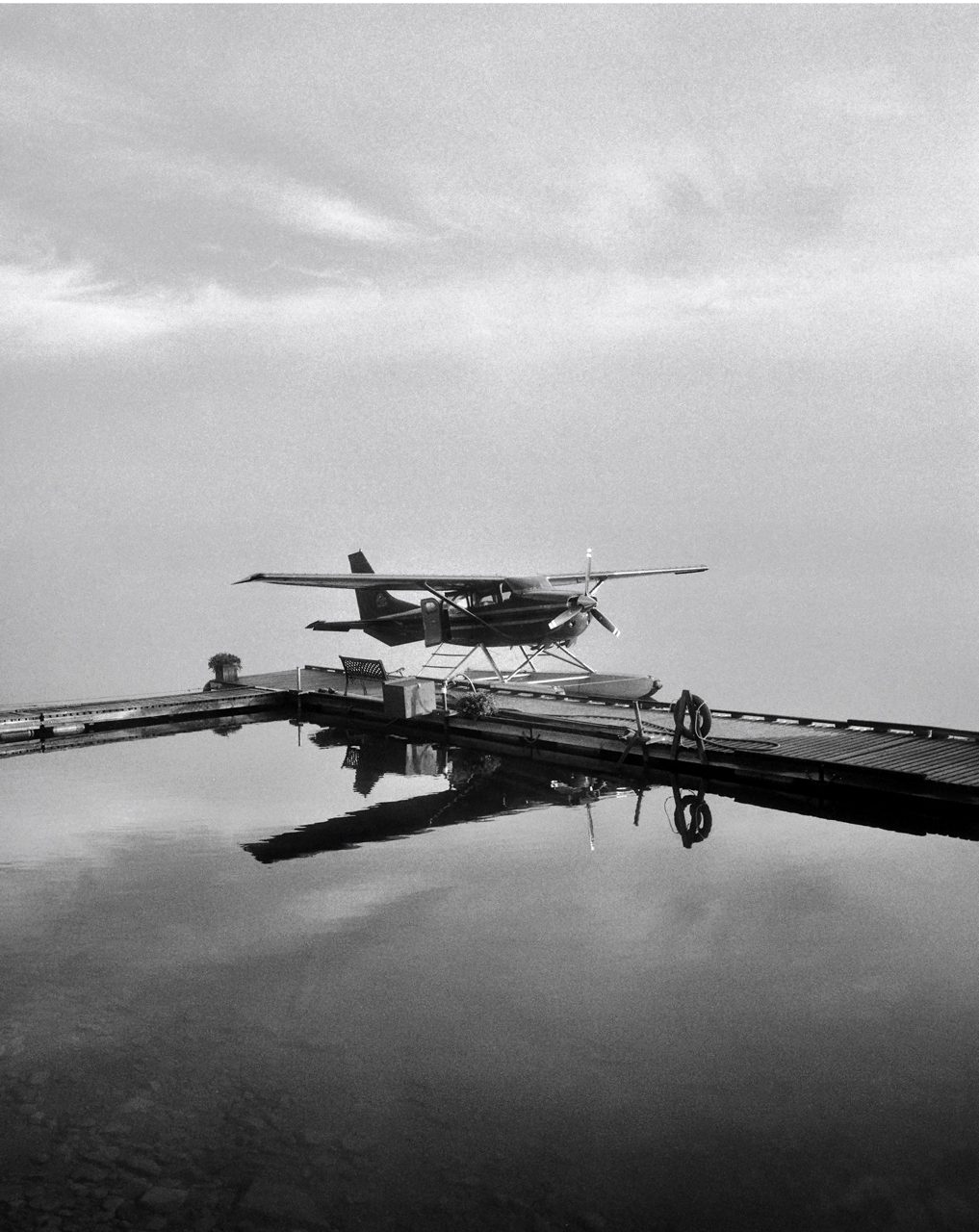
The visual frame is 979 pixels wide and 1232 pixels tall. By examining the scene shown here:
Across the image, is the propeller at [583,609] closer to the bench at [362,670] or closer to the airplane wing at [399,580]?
the airplane wing at [399,580]

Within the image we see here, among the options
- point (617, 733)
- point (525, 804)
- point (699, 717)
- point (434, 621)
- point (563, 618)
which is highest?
point (434, 621)

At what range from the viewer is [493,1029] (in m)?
6.10

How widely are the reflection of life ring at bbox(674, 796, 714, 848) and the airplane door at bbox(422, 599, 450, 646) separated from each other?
8.19 metres

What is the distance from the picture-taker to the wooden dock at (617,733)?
11547 mm

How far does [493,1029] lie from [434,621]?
1376 centimetres

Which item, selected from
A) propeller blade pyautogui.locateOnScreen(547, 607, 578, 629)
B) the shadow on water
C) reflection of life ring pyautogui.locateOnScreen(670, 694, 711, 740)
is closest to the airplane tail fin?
propeller blade pyautogui.locateOnScreen(547, 607, 578, 629)

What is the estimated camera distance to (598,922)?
8164 mm

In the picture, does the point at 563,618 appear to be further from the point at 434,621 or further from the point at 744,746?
the point at 744,746

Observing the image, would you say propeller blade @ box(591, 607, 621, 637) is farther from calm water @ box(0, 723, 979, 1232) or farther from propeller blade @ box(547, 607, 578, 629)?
calm water @ box(0, 723, 979, 1232)

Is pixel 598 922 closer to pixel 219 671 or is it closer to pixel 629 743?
pixel 629 743

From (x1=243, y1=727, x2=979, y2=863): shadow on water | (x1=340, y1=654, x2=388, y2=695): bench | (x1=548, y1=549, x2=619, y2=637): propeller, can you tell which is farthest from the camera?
(x1=340, y1=654, x2=388, y2=695): bench

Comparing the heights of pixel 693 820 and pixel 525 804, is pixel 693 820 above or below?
below

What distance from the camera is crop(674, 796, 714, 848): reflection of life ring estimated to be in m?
10.9

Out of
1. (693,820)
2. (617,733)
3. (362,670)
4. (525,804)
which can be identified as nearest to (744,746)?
(693,820)
